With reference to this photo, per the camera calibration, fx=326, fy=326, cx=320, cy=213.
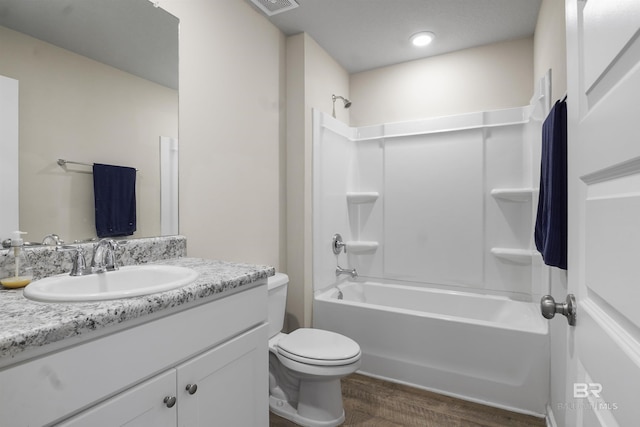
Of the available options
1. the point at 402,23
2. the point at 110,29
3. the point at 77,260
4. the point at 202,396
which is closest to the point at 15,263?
the point at 77,260

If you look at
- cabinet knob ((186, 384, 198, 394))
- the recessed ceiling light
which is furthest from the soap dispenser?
the recessed ceiling light

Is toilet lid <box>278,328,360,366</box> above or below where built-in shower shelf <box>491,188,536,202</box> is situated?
below

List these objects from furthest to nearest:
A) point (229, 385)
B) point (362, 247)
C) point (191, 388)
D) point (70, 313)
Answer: point (362, 247) < point (229, 385) < point (191, 388) < point (70, 313)

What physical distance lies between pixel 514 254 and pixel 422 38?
1.81m

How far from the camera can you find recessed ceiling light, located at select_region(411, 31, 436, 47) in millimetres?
2492

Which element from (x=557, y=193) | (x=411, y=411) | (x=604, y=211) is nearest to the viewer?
(x=604, y=211)

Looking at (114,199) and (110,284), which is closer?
(110,284)

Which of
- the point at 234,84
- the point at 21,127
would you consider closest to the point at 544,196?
the point at 234,84

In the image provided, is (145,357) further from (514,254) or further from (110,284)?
(514,254)

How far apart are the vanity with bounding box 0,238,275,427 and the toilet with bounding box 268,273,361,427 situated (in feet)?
1.32

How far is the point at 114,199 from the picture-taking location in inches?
55.6

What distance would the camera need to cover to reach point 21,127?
1.13 metres

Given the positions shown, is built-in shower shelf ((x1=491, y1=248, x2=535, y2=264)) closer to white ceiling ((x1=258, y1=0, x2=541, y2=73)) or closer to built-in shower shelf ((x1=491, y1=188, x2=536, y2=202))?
built-in shower shelf ((x1=491, y1=188, x2=536, y2=202))

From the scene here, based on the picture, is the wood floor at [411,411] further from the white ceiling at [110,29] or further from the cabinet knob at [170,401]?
the white ceiling at [110,29]
